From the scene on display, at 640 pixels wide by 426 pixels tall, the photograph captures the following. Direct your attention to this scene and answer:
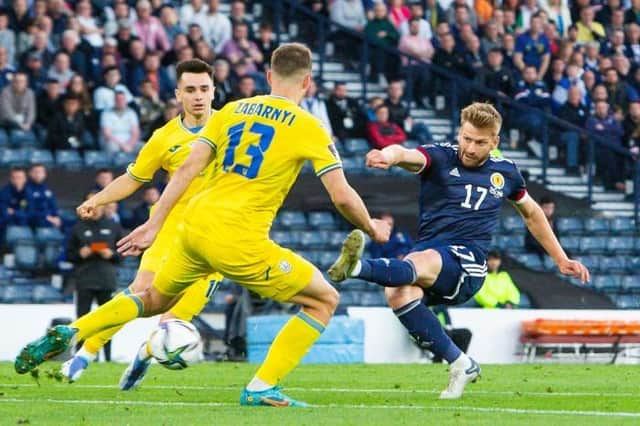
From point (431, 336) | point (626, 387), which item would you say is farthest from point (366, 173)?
point (431, 336)

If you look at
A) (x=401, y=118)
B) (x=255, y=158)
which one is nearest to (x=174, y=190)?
(x=255, y=158)

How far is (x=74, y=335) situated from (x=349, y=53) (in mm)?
17332

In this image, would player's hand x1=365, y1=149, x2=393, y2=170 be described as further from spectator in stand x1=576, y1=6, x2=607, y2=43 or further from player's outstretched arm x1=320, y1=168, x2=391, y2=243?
spectator in stand x1=576, y1=6, x2=607, y2=43

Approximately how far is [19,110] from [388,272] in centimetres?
1257

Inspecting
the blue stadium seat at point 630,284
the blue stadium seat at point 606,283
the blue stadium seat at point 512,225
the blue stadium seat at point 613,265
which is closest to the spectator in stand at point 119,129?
the blue stadium seat at point 512,225

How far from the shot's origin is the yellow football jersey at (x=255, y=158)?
1040 centimetres

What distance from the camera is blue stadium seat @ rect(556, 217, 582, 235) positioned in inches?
1025

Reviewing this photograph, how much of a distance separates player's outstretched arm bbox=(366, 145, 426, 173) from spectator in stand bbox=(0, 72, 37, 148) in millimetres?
11849

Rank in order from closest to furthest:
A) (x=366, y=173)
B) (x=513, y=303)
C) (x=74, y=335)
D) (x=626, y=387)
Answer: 1. (x=74, y=335)
2. (x=626, y=387)
3. (x=513, y=303)
4. (x=366, y=173)

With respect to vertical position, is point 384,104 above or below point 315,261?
above

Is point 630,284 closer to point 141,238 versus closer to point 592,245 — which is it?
point 592,245

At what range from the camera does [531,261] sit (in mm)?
25109

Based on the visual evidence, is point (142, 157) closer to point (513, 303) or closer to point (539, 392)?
point (539, 392)

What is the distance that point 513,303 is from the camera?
22.7m
